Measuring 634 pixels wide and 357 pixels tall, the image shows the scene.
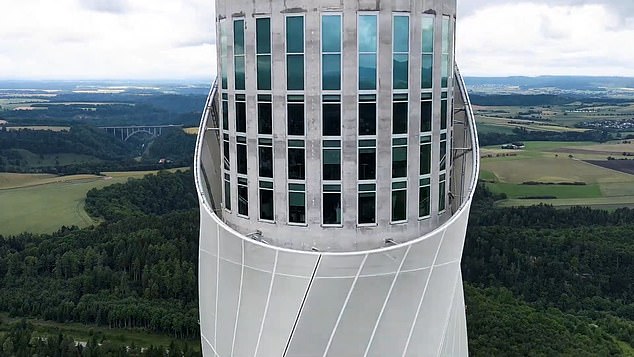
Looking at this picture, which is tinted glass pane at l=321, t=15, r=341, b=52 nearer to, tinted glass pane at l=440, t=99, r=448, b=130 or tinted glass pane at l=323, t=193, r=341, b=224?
tinted glass pane at l=440, t=99, r=448, b=130

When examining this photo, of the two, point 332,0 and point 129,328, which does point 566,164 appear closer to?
point 129,328

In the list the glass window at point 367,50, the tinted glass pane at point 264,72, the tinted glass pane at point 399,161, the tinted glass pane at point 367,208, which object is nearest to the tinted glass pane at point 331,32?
the glass window at point 367,50

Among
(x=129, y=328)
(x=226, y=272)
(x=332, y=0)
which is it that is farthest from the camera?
(x=129, y=328)

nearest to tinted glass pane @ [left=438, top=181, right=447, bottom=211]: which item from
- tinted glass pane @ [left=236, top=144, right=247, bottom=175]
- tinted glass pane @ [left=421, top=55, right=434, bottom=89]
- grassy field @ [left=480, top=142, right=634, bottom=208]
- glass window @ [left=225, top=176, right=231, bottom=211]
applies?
tinted glass pane @ [left=421, top=55, right=434, bottom=89]

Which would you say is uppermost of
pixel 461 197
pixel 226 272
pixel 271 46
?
pixel 271 46

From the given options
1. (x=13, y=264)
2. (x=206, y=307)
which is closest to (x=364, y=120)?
(x=206, y=307)

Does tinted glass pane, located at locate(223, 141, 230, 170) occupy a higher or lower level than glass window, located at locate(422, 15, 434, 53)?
lower

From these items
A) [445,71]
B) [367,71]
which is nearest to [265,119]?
[367,71]
